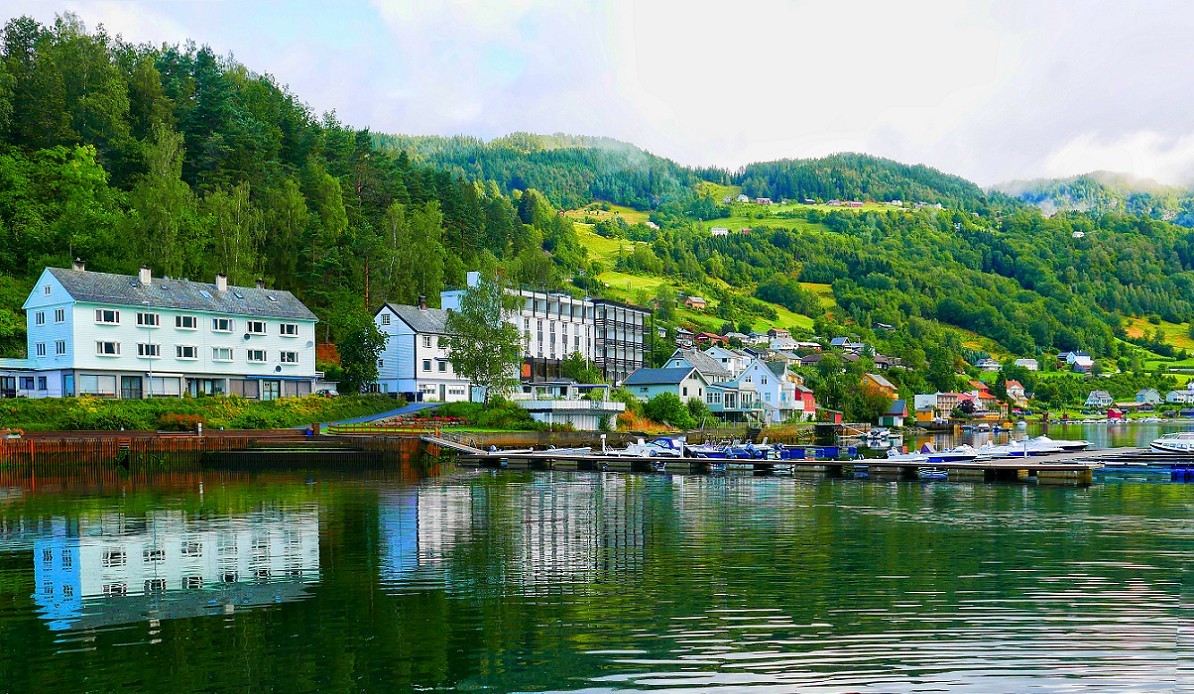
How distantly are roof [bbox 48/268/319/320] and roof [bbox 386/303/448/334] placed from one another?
8.56m

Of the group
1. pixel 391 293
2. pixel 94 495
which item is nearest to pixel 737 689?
pixel 94 495

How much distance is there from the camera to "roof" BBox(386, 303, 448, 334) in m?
81.1

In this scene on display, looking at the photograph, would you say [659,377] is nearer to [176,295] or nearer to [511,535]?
[176,295]

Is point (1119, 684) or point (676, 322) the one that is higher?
point (676, 322)

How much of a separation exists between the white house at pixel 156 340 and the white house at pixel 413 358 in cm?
Result: 799

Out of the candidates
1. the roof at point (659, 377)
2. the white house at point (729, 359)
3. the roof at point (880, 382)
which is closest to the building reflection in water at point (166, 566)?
the roof at point (659, 377)

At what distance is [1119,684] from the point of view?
46.7ft

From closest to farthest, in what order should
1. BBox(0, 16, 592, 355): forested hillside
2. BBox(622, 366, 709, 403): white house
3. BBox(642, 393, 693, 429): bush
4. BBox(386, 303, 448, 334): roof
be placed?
1. BBox(0, 16, 592, 355): forested hillside
2. BBox(386, 303, 448, 334): roof
3. BBox(642, 393, 693, 429): bush
4. BBox(622, 366, 709, 403): white house

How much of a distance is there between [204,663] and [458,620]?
4.57 meters

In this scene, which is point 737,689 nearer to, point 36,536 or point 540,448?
point 36,536

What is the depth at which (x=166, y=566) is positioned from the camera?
24.1 metres

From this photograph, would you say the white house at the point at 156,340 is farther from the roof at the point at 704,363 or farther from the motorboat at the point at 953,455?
the roof at the point at 704,363

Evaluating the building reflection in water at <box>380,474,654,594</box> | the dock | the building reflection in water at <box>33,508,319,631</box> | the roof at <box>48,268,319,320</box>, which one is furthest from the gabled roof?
the building reflection in water at <box>33,508,319,631</box>

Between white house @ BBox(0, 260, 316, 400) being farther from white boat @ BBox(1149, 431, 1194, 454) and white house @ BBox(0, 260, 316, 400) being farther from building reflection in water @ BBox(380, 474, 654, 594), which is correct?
white boat @ BBox(1149, 431, 1194, 454)
